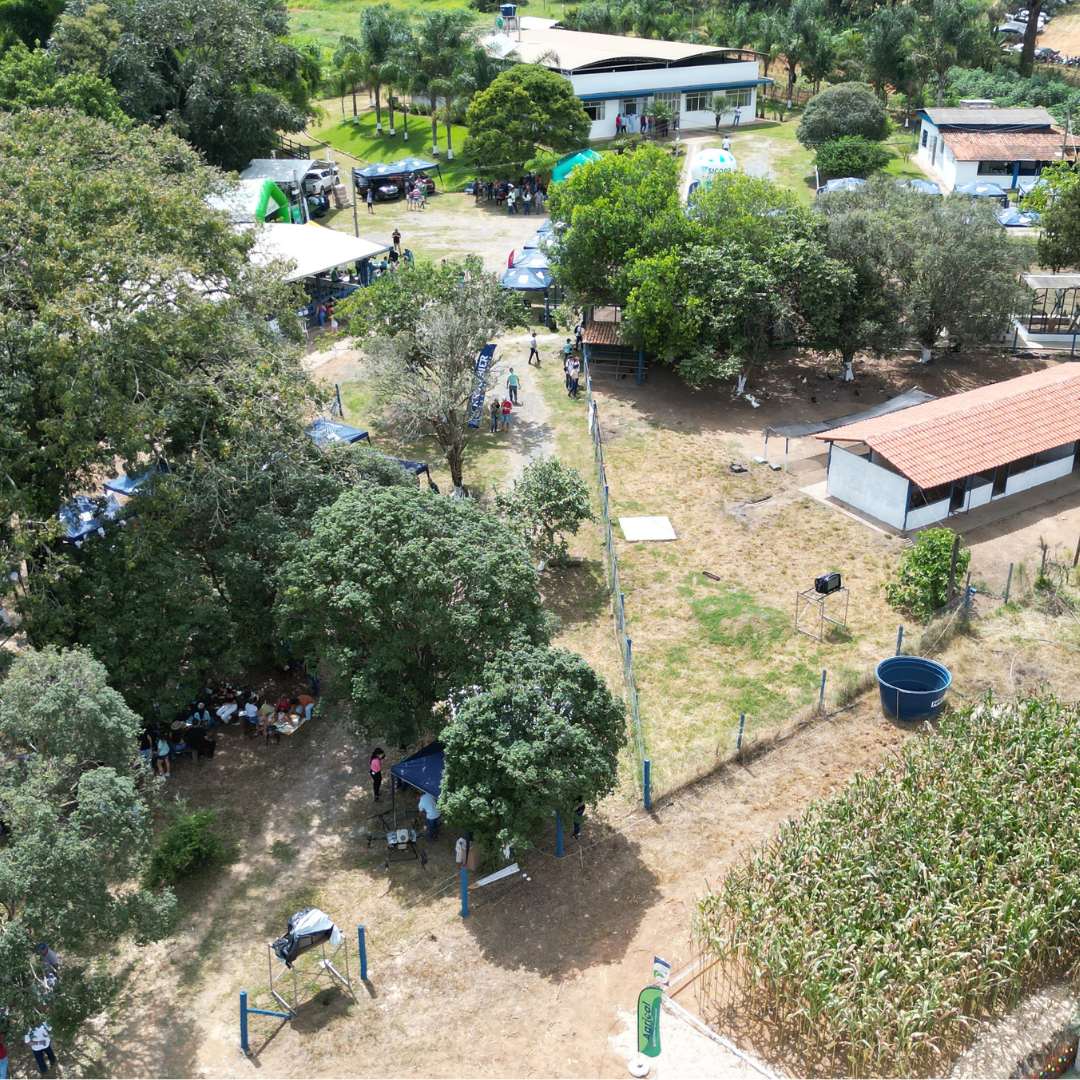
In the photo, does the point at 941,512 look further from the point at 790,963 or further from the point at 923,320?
the point at 790,963

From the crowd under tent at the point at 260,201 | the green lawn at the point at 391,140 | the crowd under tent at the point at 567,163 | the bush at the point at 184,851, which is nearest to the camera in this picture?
the bush at the point at 184,851

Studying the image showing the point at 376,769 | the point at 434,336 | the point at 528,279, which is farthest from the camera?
the point at 528,279

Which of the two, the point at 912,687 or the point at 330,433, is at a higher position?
the point at 330,433

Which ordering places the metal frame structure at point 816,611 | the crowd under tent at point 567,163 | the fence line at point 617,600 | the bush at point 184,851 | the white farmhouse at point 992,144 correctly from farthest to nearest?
1. the white farmhouse at point 992,144
2. the crowd under tent at point 567,163
3. the metal frame structure at point 816,611
4. the fence line at point 617,600
5. the bush at point 184,851

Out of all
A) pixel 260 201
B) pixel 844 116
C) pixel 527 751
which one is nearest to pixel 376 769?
pixel 527 751

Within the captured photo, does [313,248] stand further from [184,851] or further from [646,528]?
[184,851]

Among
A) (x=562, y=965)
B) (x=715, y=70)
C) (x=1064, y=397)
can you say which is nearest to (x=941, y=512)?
(x=1064, y=397)

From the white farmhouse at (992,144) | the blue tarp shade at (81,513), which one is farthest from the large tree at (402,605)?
the white farmhouse at (992,144)

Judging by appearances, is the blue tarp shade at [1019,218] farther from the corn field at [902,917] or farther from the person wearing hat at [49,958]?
the person wearing hat at [49,958]
